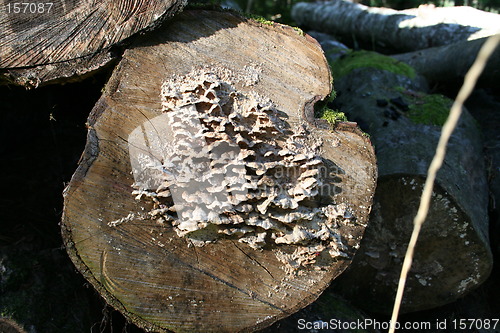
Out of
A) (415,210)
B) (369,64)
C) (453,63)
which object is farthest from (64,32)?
(453,63)

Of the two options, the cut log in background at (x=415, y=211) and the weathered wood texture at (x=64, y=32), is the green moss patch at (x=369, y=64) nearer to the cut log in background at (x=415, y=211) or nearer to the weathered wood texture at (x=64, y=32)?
the cut log in background at (x=415, y=211)

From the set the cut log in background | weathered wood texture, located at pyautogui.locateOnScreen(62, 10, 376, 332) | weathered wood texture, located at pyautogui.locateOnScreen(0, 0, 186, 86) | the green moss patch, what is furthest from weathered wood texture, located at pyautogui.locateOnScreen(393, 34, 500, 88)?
weathered wood texture, located at pyautogui.locateOnScreen(0, 0, 186, 86)

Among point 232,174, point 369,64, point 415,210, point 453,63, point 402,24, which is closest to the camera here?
point 232,174

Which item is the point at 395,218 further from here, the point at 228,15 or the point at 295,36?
the point at 228,15

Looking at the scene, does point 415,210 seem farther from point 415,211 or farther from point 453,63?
point 453,63

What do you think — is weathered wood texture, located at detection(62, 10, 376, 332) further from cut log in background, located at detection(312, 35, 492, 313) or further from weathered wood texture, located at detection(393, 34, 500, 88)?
weathered wood texture, located at detection(393, 34, 500, 88)

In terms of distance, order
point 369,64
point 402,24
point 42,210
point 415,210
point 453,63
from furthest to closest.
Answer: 1. point 402,24
2. point 453,63
3. point 369,64
4. point 42,210
5. point 415,210

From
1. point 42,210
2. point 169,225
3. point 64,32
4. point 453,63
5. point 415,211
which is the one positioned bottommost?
point 42,210
